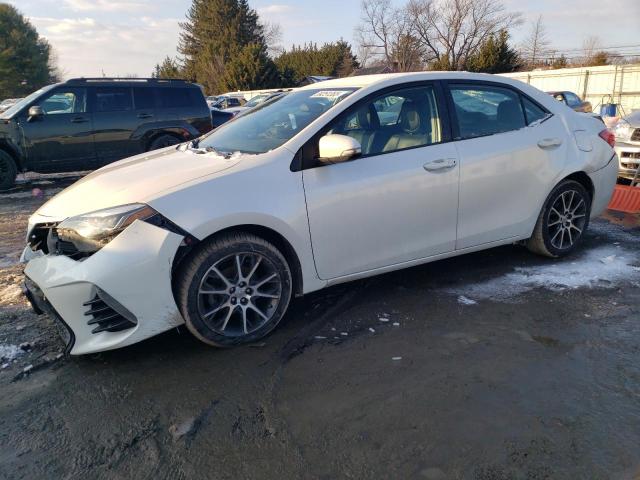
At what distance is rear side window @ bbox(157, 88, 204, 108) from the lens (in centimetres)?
1016

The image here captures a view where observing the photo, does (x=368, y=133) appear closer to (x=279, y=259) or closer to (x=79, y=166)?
(x=279, y=259)

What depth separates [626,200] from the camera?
6410 millimetres

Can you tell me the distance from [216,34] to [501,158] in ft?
207

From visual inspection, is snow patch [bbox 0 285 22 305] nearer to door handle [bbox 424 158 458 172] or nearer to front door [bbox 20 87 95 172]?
door handle [bbox 424 158 458 172]

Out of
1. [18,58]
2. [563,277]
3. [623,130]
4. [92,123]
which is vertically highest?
[18,58]

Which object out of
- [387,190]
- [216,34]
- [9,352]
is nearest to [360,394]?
[387,190]

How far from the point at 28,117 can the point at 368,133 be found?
7.96m

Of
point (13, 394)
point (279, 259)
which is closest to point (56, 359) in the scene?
point (13, 394)

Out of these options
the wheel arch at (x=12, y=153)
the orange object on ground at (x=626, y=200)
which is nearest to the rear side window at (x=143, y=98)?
the wheel arch at (x=12, y=153)

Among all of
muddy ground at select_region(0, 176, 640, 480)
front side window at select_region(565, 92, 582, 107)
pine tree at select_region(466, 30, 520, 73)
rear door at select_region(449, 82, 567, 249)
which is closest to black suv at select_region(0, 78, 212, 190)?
muddy ground at select_region(0, 176, 640, 480)

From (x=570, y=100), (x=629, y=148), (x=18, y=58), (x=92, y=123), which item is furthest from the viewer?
(x=18, y=58)

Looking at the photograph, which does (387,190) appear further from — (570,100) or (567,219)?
(570,100)

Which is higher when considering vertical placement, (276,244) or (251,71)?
(251,71)

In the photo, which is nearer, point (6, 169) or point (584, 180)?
point (584, 180)
